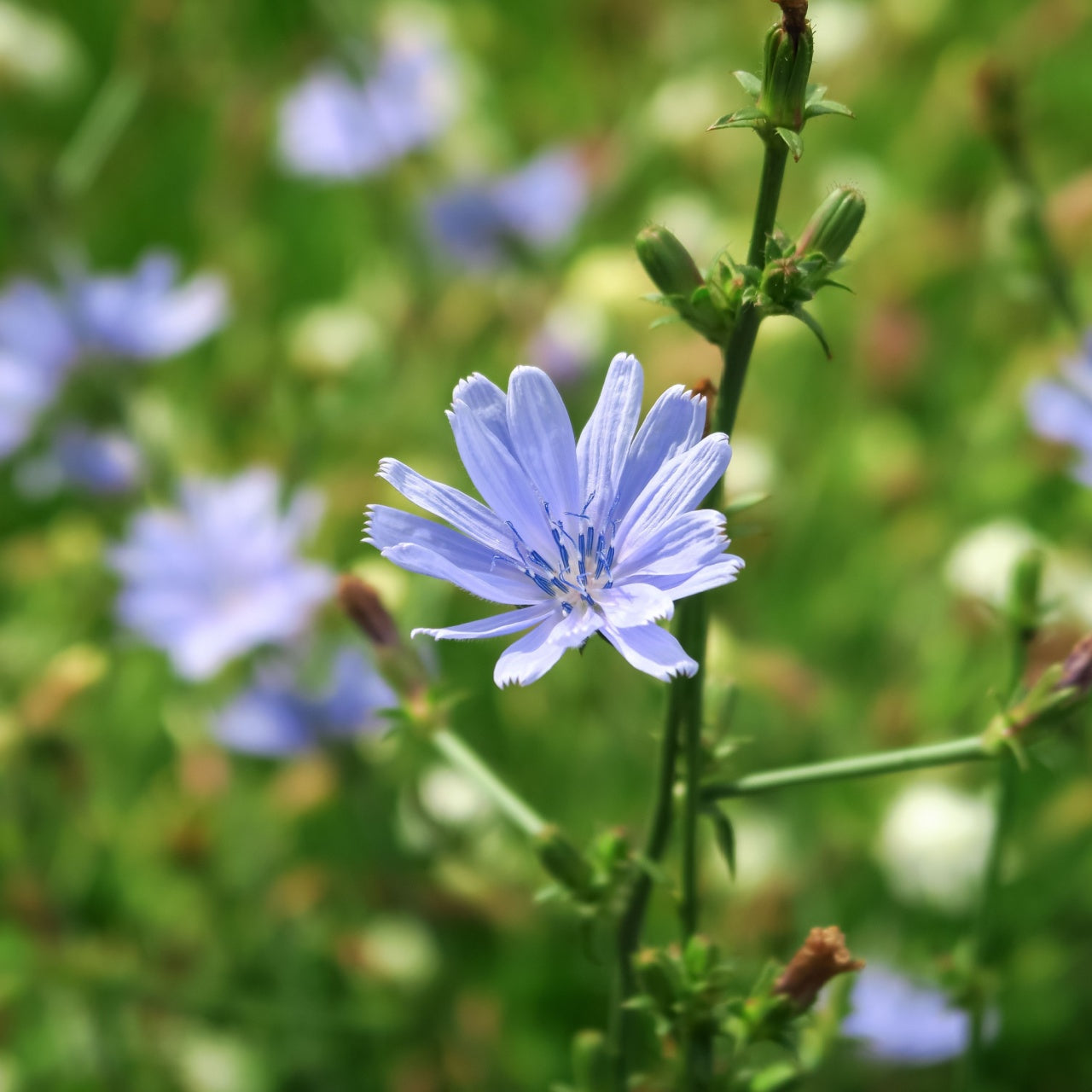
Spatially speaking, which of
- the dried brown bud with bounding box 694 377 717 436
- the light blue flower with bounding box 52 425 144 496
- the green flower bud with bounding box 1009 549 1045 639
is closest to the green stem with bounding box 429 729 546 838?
the dried brown bud with bounding box 694 377 717 436

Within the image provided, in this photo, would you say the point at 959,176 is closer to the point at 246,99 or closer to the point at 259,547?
the point at 246,99

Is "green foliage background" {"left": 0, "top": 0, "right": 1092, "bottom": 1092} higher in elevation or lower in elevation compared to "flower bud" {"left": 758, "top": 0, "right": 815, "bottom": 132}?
higher

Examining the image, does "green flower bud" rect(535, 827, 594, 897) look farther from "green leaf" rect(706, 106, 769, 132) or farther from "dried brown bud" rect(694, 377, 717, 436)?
"green leaf" rect(706, 106, 769, 132)

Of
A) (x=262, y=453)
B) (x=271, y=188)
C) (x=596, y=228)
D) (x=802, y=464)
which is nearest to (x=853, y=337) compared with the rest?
(x=802, y=464)

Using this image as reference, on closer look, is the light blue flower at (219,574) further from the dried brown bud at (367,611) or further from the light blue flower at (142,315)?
the dried brown bud at (367,611)

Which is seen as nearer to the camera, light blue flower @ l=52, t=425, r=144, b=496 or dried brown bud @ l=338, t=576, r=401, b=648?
dried brown bud @ l=338, t=576, r=401, b=648

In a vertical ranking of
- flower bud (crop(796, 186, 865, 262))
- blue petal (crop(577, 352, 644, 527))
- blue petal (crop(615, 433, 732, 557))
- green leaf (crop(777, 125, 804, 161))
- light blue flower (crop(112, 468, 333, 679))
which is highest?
light blue flower (crop(112, 468, 333, 679))

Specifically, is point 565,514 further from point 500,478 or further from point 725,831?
point 725,831
